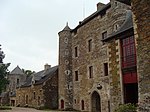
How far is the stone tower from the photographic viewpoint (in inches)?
1203

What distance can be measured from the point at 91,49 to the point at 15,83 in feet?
112

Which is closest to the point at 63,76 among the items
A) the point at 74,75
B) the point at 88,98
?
the point at 74,75

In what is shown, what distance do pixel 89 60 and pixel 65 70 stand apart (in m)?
5.29

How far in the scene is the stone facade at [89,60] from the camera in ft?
76.3

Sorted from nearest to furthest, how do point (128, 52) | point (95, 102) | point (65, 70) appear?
point (128, 52)
point (95, 102)
point (65, 70)

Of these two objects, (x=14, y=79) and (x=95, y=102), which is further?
(x=14, y=79)

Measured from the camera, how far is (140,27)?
947 cm

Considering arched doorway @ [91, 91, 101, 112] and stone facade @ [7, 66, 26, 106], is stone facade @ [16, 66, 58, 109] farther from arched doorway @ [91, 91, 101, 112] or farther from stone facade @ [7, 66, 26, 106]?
stone facade @ [7, 66, 26, 106]

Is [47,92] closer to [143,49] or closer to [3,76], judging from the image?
[3,76]

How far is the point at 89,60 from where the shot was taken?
2705 centimetres

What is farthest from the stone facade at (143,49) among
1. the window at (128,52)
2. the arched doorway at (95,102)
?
the arched doorway at (95,102)

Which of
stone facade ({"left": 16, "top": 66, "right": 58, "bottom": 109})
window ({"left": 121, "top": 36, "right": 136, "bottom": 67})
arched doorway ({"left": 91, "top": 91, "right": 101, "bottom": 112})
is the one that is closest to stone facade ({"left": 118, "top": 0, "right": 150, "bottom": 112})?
window ({"left": 121, "top": 36, "right": 136, "bottom": 67})

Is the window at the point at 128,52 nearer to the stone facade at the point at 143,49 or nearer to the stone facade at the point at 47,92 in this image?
the stone facade at the point at 143,49

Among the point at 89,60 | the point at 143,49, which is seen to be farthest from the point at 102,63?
the point at 143,49
